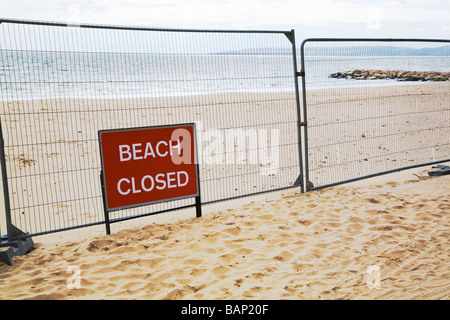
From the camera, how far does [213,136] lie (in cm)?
1266

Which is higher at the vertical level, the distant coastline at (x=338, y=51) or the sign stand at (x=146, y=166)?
the distant coastline at (x=338, y=51)

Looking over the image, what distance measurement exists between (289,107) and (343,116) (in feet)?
7.73

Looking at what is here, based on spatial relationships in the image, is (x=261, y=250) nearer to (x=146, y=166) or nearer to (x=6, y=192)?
(x=146, y=166)

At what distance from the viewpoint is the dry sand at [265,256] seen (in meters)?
4.32

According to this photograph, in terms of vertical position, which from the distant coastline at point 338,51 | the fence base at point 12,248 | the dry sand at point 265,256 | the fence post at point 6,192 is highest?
the distant coastline at point 338,51

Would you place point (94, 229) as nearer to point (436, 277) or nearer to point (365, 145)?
point (436, 277)

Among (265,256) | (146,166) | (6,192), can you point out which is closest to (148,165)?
(146,166)

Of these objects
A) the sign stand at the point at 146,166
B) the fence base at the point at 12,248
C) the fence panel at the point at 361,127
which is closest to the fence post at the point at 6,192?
the fence base at the point at 12,248

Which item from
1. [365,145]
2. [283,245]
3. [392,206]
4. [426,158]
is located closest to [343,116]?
[365,145]

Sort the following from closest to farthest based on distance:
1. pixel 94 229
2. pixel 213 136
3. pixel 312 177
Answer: pixel 94 229, pixel 312 177, pixel 213 136

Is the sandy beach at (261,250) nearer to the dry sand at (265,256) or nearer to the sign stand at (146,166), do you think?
the dry sand at (265,256)

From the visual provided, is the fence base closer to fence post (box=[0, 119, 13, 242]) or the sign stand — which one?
fence post (box=[0, 119, 13, 242])

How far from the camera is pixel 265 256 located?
16.9 feet

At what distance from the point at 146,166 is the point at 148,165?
0.10ft
